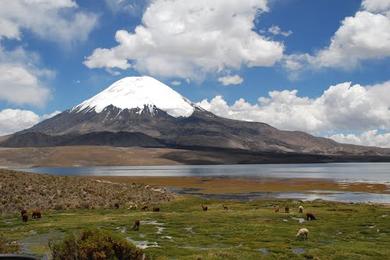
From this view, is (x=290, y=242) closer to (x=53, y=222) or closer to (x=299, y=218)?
(x=299, y=218)

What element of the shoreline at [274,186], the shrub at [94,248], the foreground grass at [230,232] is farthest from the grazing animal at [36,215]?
the shoreline at [274,186]

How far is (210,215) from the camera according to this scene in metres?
56.3

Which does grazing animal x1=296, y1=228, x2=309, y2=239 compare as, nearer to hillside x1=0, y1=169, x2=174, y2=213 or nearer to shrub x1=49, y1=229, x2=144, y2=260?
shrub x1=49, y1=229, x2=144, y2=260

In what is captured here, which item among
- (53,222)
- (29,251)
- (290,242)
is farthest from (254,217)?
(29,251)

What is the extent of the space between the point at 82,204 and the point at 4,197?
400 inches

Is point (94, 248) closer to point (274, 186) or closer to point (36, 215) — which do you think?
point (36, 215)

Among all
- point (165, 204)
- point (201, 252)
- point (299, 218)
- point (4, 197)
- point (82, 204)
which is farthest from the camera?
point (165, 204)

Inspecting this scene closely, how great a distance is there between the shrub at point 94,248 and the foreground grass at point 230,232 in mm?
7527

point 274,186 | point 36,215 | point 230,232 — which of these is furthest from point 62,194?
point 274,186

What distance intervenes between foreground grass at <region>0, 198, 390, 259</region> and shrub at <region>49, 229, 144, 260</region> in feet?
24.7

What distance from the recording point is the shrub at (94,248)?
768 inches

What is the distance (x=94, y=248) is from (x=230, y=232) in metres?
23.8

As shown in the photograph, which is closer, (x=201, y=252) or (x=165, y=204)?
(x=201, y=252)

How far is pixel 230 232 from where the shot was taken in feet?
137
